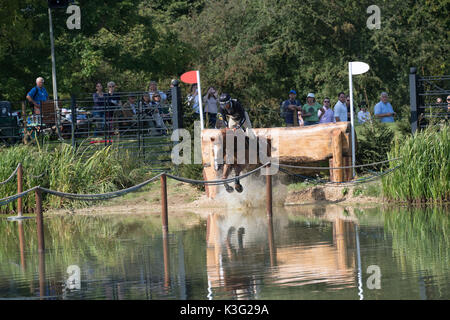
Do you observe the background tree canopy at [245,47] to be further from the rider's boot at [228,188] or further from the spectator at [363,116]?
the rider's boot at [228,188]

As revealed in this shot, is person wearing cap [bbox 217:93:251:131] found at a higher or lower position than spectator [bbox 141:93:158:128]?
lower

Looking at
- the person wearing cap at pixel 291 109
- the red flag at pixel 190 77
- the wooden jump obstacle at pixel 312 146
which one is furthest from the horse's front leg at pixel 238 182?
the person wearing cap at pixel 291 109

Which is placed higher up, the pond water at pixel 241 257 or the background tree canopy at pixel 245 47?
the background tree canopy at pixel 245 47

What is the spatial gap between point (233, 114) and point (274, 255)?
264 inches

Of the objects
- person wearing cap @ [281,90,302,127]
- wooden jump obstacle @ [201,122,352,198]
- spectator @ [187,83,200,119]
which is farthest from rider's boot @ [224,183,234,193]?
person wearing cap @ [281,90,302,127]

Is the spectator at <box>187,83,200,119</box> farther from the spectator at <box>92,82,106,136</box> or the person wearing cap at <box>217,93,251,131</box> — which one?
the person wearing cap at <box>217,93,251,131</box>

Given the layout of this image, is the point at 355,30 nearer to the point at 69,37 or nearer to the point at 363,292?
the point at 69,37

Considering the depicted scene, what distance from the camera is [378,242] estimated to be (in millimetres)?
11992

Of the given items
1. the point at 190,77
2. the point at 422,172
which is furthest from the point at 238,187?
the point at 190,77

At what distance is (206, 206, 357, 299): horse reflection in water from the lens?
9.45 m

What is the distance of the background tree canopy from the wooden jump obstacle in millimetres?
13188

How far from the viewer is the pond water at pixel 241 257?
358 inches

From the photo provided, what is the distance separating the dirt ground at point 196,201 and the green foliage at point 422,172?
2.53 feet

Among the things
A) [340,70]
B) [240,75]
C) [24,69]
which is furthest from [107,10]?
[340,70]
